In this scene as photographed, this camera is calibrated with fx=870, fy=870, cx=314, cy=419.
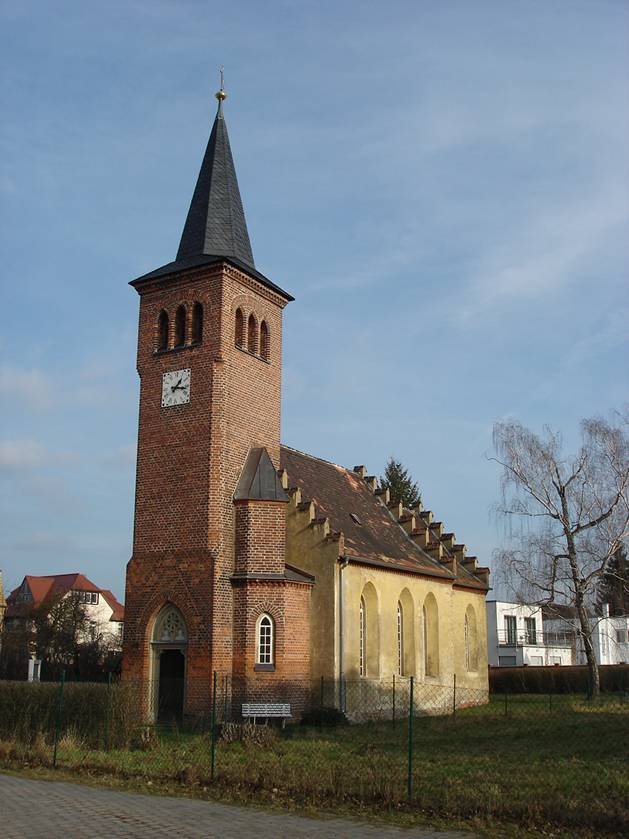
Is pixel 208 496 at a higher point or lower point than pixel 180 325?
lower

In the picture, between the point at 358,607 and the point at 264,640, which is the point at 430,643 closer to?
the point at 358,607

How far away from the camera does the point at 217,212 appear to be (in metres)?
31.0

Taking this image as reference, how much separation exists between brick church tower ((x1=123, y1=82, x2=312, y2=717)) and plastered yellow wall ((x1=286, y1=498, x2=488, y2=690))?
0.54 m

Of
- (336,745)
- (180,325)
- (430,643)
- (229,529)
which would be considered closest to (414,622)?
(430,643)

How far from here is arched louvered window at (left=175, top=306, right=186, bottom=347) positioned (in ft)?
96.5

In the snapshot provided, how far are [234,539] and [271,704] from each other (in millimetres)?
5069

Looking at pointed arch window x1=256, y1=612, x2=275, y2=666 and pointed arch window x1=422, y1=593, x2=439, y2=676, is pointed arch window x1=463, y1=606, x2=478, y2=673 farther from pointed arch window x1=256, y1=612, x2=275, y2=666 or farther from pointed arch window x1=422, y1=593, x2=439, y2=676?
pointed arch window x1=256, y1=612, x2=275, y2=666

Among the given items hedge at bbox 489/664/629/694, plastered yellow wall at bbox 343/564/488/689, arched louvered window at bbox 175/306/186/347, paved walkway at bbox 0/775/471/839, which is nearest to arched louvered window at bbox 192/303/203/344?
arched louvered window at bbox 175/306/186/347

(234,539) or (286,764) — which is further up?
(234,539)

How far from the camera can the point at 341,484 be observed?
36844mm

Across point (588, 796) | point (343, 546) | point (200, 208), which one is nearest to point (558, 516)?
point (343, 546)

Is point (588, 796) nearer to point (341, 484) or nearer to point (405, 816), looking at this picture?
point (405, 816)

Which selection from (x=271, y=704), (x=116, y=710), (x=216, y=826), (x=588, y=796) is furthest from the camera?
(x=271, y=704)

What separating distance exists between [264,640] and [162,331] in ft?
36.1
